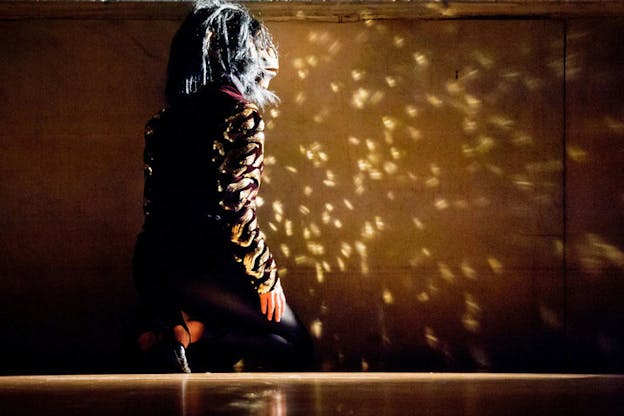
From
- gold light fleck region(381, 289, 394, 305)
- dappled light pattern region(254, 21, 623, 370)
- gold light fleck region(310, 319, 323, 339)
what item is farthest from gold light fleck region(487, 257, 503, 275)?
gold light fleck region(310, 319, 323, 339)

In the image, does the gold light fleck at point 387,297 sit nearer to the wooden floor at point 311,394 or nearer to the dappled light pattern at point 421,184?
the dappled light pattern at point 421,184

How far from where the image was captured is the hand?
2.78 m

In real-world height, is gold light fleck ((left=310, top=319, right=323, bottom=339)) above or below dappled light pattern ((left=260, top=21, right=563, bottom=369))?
below

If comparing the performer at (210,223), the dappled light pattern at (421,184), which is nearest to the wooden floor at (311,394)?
the performer at (210,223)

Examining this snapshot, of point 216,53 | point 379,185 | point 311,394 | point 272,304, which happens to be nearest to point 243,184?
point 272,304

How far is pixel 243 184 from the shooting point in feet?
8.73

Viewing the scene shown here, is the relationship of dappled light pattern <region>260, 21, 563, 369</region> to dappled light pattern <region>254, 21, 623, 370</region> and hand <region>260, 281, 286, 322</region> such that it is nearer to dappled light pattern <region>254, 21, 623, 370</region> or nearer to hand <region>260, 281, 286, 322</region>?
dappled light pattern <region>254, 21, 623, 370</region>

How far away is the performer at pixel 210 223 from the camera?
2.69 metres

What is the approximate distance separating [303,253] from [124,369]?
980 mm

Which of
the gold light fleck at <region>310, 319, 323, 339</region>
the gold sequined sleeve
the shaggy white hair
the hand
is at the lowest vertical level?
the gold light fleck at <region>310, 319, 323, 339</region>

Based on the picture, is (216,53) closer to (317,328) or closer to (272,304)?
(272,304)

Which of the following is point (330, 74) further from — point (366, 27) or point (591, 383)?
point (591, 383)

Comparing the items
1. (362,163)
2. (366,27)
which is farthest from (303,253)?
(366,27)

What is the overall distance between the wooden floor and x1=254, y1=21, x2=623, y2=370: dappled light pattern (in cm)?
56
